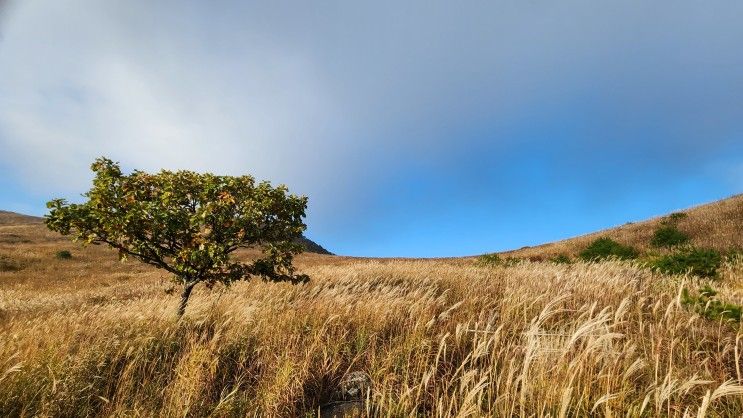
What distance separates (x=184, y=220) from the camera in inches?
343

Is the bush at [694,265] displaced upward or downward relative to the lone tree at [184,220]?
upward

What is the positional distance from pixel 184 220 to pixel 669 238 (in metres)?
27.9

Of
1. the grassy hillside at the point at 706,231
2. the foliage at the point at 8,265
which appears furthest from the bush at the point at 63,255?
the grassy hillside at the point at 706,231

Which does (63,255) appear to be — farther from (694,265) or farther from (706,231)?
(706,231)

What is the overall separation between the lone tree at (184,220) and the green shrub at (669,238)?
24592 mm

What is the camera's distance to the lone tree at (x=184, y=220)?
27.4ft

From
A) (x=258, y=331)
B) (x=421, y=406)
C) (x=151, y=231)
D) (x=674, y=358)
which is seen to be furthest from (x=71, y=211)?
(x=674, y=358)

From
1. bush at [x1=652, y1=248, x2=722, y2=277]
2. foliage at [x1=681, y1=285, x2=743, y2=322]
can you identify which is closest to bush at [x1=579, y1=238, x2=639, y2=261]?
bush at [x1=652, y1=248, x2=722, y2=277]

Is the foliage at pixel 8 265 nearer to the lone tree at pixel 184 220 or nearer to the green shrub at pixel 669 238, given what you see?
the lone tree at pixel 184 220

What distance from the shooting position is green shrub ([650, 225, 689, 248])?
949 inches

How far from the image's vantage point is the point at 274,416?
12.5ft

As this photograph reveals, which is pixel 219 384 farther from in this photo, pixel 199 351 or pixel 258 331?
pixel 258 331

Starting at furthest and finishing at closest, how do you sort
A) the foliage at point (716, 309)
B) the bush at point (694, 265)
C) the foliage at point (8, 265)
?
1. the foliage at point (8, 265)
2. the bush at point (694, 265)
3. the foliage at point (716, 309)

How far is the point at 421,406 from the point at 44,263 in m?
47.9
